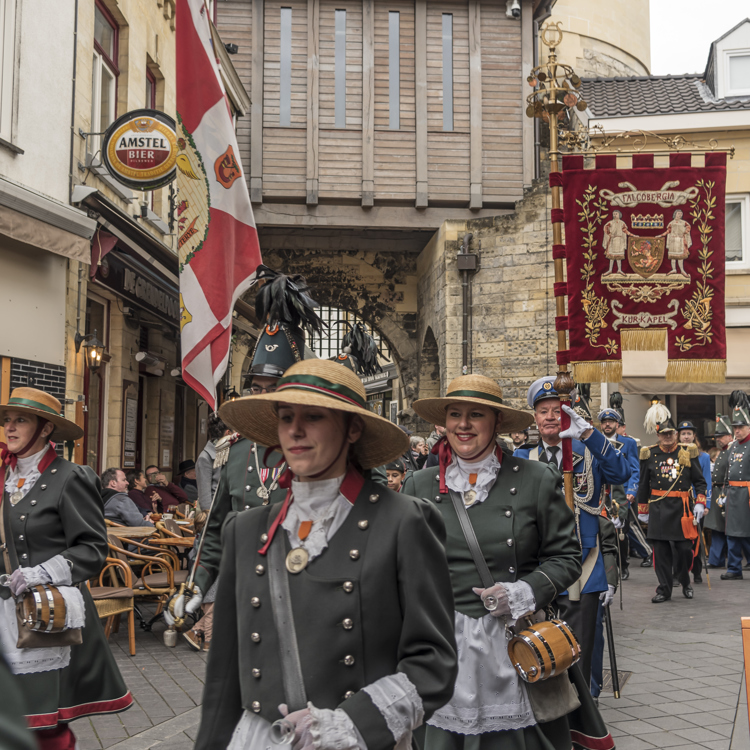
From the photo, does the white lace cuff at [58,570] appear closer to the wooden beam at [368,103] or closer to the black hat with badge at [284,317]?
the black hat with badge at [284,317]

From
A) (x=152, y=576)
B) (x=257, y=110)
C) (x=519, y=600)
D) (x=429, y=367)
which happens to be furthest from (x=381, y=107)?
(x=519, y=600)

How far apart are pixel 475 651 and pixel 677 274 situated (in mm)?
4550

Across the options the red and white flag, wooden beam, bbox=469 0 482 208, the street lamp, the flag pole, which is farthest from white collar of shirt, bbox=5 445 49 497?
wooden beam, bbox=469 0 482 208

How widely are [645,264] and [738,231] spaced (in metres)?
13.6

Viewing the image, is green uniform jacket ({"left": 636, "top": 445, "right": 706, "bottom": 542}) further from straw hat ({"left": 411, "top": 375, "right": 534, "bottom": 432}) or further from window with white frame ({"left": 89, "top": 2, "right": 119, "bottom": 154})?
window with white frame ({"left": 89, "top": 2, "right": 119, "bottom": 154})

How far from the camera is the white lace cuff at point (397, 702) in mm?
2043

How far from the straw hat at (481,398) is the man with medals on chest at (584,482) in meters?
0.99

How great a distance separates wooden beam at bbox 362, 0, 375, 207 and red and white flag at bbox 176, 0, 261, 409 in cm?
1145

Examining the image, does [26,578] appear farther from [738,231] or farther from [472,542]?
[738,231]

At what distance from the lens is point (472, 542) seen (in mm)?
3523

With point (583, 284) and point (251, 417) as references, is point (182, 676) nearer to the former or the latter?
point (583, 284)

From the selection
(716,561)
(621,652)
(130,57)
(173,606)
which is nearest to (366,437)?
(173,606)

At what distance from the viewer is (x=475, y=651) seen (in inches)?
134

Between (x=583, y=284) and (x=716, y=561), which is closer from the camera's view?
(x=583, y=284)
